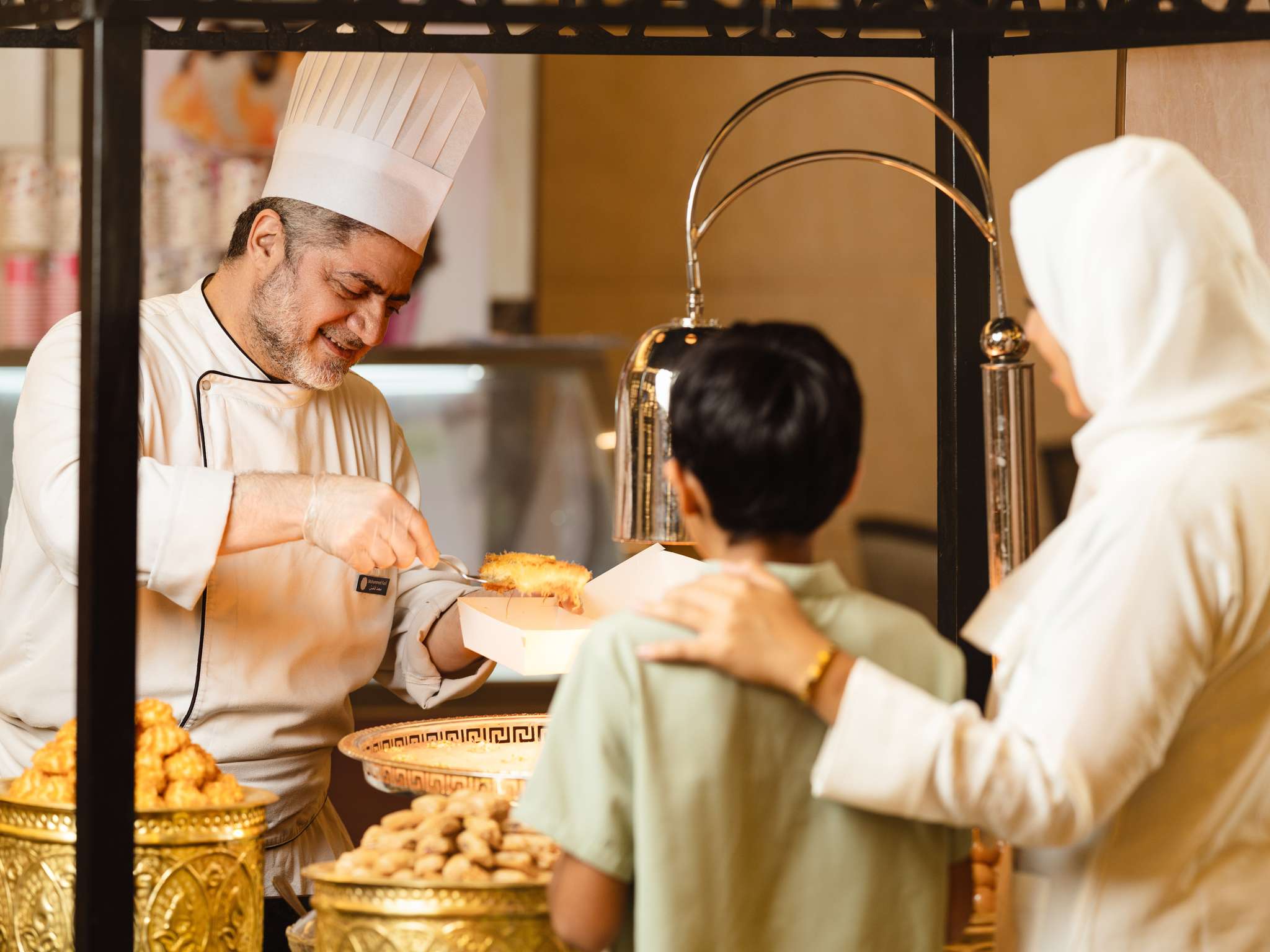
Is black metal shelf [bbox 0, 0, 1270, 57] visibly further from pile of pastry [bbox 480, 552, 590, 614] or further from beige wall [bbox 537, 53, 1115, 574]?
beige wall [bbox 537, 53, 1115, 574]

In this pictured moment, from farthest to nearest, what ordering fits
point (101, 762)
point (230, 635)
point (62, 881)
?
point (230, 635) < point (62, 881) < point (101, 762)

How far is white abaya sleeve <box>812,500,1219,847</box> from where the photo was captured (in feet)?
3.21

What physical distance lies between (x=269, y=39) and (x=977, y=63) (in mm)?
947

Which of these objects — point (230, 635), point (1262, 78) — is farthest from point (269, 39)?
point (1262, 78)

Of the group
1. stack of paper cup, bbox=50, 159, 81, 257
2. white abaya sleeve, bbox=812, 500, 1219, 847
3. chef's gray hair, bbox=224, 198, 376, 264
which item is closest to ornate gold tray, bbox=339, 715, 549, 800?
white abaya sleeve, bbox=812, 500, 1219, 847

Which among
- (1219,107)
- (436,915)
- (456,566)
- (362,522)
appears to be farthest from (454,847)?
(1219,107)

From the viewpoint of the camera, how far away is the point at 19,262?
416cm

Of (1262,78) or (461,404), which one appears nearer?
(1262,78)

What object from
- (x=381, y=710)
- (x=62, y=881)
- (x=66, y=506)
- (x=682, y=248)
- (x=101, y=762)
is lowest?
(x=381, y=710)

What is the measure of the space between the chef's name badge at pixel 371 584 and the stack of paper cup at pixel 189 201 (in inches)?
100

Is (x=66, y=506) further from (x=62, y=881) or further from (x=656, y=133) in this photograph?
(x=656, y=133)

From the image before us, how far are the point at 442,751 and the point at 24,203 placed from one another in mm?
3231

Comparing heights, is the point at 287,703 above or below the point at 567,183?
below

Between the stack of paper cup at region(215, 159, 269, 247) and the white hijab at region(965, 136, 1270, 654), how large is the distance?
3687 mm
